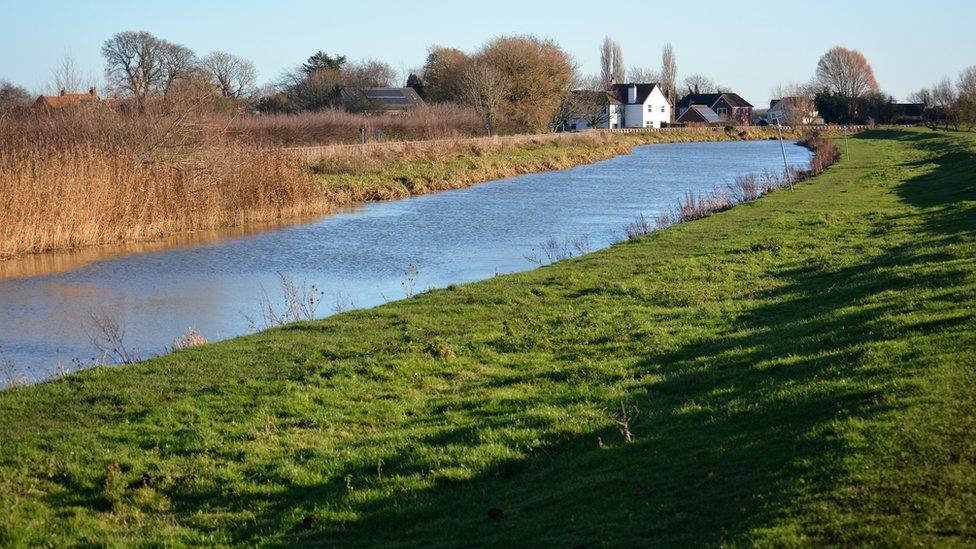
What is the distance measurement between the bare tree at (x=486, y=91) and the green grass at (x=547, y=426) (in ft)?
207

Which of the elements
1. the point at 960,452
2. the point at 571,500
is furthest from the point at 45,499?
the point at 960,452

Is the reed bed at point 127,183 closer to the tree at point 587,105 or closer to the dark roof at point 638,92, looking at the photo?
the tree at point 587,105

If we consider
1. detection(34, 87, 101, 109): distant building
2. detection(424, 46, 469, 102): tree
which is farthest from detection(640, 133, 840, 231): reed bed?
detection(424, 46, 469, 102): tree

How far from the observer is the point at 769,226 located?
983 inches

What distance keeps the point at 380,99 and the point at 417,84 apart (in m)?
16.9

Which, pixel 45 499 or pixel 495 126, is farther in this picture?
pixel 495 126

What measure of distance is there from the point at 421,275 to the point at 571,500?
1635 cm

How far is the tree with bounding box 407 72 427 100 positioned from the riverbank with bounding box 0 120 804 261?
169ft

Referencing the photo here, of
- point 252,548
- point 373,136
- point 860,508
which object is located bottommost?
point 252,548

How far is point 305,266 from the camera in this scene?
25844 mm

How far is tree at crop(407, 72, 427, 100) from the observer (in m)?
102

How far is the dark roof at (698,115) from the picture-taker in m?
140

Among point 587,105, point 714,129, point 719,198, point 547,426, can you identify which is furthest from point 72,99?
point 714,129

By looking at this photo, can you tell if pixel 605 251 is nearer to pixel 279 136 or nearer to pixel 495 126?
pixel 279 136
